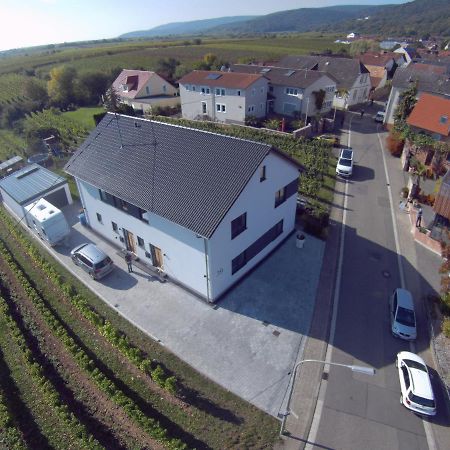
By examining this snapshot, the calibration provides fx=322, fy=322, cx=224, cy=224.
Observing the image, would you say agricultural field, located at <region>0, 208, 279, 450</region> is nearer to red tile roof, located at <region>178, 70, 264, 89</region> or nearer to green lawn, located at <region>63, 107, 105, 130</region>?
red tile roof, located at <region>178, 70, 264, 89</region>

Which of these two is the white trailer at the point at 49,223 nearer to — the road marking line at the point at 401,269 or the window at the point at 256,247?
the window at the point at 256,247

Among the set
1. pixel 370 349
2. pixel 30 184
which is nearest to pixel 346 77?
pixel 30 184

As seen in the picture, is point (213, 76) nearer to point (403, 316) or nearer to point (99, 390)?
point (403, 316)

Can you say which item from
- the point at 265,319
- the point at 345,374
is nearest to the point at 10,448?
the point at 265,319

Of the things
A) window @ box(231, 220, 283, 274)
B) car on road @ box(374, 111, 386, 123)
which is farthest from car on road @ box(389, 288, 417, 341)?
car on road @ box(374, 111, 386, 123)

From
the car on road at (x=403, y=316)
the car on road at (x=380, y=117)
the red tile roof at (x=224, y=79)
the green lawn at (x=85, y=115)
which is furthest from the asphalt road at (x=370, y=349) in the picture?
the green lawn at (x=85, y=115)
